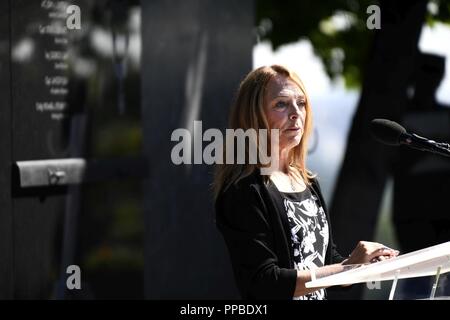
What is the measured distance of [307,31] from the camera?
30.2 ft

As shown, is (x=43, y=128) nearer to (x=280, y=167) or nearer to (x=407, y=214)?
(x=280, y=167)

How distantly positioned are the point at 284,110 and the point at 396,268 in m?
0.75

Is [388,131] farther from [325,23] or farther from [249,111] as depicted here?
[325,23]

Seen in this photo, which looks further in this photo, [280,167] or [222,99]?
[222,99]

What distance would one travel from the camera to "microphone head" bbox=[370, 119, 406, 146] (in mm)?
3652

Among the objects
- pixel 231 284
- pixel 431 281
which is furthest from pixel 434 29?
pixel 431 281

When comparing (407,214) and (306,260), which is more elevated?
(306,260)

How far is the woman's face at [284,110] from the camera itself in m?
3.85

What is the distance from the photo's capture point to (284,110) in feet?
12.6

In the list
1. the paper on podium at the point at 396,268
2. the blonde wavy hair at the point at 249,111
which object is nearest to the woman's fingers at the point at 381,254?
the paper on podium at the point at 396,268

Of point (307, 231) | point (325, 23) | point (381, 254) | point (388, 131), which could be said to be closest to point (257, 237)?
point (307, 231)

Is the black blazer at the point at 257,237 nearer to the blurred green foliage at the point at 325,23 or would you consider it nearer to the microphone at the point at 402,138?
the microphone at the point at 402,138
